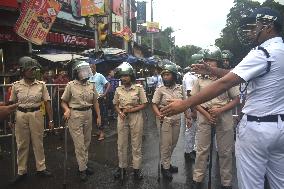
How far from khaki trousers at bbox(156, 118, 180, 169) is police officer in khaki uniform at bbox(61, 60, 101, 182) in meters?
1.43

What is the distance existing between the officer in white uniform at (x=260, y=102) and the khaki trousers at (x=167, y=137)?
3.09m

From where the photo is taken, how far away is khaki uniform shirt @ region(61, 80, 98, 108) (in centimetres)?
675

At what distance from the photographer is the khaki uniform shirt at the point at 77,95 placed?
266 inches

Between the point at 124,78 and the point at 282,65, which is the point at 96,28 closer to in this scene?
the point at 124,78

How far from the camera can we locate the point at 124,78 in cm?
671

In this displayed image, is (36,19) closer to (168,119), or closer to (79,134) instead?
(79,134)

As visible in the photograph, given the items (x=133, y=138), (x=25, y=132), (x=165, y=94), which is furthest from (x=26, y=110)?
(x=165, y=94)

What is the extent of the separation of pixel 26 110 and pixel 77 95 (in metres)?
0.95

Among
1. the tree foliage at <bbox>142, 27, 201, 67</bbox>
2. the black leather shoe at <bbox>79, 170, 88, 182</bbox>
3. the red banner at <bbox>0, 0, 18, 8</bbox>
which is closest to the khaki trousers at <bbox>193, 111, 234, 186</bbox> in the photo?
the black leather shoe at <bbox>79, 170, 88, 182</bbox>

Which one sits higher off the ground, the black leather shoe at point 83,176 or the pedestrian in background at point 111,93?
the pedestrian in background at point 111,93

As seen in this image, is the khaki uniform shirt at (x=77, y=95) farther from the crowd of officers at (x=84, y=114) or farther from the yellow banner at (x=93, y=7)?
the yellow banner at (x=93, y=7)

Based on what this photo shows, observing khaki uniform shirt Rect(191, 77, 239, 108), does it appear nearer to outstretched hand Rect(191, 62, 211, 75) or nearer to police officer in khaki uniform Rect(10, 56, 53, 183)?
outstretched hand Rect(191, 62, 211, 75)

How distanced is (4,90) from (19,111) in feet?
10.0

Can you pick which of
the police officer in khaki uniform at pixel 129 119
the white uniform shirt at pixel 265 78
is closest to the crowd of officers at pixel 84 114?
the police officer in khaki uniform at pixel 129 119
